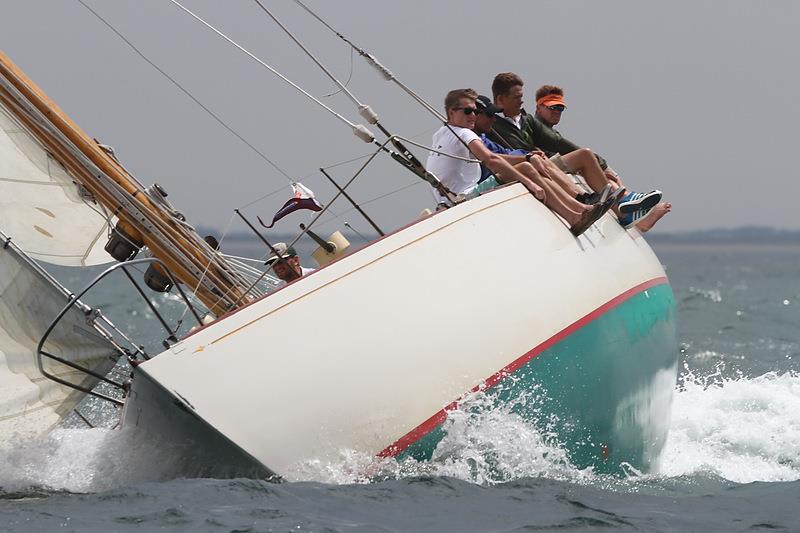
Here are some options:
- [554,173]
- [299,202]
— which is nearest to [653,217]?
[554,173]

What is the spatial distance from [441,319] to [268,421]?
95 cm

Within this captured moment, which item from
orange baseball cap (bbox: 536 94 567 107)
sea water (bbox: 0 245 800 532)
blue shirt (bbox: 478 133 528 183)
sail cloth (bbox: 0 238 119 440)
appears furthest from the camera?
orange baseball cap (bbox: 536 94 567 107)

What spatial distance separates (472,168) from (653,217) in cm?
173

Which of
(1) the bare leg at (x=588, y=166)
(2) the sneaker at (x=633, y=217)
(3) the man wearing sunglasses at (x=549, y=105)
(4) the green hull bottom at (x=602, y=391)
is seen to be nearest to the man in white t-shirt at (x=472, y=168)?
(4) the green hull bottom at (x=602, y=391)

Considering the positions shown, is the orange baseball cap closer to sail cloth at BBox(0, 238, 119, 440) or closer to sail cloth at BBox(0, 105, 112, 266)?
sail cloth at BBox(0, 105, 112, 266)

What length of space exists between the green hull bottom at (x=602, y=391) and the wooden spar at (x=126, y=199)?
1501 millimetres

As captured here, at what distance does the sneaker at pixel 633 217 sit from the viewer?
783cm

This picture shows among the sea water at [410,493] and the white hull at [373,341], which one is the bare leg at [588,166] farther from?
the sea water at [410,493]

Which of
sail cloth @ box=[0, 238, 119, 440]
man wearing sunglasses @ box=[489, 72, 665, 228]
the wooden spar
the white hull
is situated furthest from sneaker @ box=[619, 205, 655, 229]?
sail cloth @ box=[0, 238, 119, 440]

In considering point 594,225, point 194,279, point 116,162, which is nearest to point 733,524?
point 594,225

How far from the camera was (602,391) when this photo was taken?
21.9 ft

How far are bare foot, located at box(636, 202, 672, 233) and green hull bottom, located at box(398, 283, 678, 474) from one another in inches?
27.6

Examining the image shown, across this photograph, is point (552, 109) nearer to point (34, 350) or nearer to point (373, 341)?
point (373, 341)

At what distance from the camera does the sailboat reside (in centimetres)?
562
